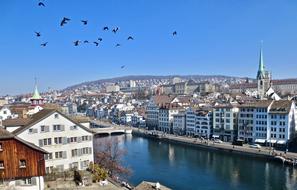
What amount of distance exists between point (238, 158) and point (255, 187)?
17454 millimetres

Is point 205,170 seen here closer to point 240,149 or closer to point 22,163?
point 240,149

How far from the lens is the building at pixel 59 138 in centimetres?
2958

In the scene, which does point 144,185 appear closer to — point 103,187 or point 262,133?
point 103,187

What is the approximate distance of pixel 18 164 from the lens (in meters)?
21.7

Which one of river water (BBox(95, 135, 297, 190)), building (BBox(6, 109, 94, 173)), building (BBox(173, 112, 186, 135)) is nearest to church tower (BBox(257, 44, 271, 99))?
building (BBox(173, 112, 186, 135))

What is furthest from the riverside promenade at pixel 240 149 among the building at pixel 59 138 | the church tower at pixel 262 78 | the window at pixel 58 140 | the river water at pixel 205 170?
the church tower at pixel 262 78

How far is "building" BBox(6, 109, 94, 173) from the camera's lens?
2958 cm

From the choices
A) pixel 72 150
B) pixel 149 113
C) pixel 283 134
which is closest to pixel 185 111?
pixel 149 113

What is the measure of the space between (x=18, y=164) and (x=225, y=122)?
5970 centimetres

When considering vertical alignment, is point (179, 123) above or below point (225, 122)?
below

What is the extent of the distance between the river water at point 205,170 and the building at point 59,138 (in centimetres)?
1434

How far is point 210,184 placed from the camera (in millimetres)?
44594

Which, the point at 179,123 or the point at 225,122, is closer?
the point at 225,122

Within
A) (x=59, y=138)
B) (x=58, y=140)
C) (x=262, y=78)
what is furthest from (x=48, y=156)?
(x=262, y=78)
